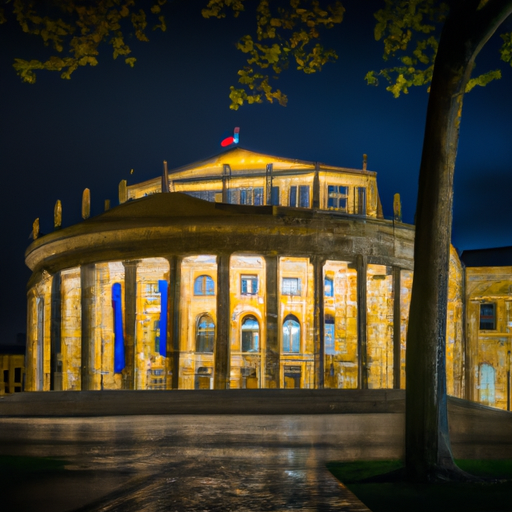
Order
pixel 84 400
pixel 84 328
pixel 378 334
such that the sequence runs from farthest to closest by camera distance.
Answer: pixel 378 334
pixel 84 328
pixel 84 400

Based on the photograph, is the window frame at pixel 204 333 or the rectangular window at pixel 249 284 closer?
the window frame at pixel 204 333

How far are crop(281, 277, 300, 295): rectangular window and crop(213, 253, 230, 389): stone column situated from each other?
8209mm

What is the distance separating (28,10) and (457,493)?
10.4 m

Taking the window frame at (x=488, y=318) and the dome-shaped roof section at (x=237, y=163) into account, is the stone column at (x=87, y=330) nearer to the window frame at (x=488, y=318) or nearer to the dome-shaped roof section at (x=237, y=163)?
the dome-shaped roof section at (x=237, y=163)

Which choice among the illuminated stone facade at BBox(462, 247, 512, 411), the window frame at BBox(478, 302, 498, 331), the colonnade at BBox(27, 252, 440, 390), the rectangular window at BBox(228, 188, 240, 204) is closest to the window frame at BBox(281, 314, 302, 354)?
the colonnade at BBox(27, 252, 440, 390)

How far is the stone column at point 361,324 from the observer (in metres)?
32.3

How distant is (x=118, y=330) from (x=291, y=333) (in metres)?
9.58

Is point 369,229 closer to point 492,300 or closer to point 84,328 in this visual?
point 84,328

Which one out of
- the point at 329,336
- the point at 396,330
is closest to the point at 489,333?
the point at 329,336

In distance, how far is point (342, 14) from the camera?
13117 mm

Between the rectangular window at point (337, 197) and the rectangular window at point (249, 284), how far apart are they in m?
6.12

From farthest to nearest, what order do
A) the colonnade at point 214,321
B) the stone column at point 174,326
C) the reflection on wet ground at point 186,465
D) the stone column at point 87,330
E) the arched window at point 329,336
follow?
the arched window at point 329,336, the colonnade at point 214,321, the stone column at point 87,330, the stone column at point 174,326, the reflection on wet ground at point 186,465

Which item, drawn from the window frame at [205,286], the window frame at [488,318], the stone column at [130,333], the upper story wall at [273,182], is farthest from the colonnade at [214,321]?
the window frame at [488,318]

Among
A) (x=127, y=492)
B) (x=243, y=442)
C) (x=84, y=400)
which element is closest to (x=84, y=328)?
(x=84, y=400)
